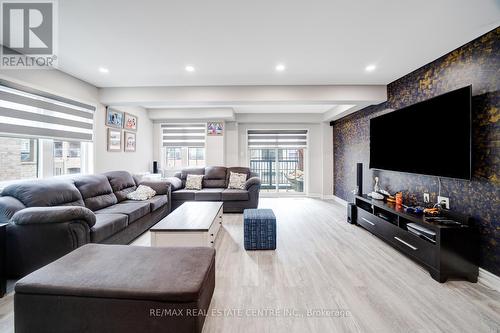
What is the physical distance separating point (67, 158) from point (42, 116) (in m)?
0.83

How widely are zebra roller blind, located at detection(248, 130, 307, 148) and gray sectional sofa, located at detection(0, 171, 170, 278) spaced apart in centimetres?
410

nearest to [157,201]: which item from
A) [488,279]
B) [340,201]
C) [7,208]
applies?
[7,208]

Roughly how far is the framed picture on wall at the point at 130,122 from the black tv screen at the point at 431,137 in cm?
522

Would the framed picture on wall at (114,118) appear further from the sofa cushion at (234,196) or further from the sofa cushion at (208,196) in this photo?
the sofa cushion at (234,196)

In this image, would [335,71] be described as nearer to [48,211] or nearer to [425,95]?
[425,95]

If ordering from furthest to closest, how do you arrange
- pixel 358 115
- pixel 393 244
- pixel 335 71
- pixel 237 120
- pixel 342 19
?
pixel 237 120 → pixel 358 115 → pixel 335 71 → pixel 393 244 → pixel 342 19

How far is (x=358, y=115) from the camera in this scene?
4805mm

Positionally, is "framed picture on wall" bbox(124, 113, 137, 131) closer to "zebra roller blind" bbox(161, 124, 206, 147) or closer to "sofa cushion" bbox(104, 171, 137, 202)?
"zebra roller blind" bbox(161, 124, 206, 147)

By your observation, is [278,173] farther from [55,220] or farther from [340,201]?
[55,220]

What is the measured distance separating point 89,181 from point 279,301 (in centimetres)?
319

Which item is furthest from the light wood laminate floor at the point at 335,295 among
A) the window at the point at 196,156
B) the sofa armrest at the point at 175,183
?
the window at the point at 196,156

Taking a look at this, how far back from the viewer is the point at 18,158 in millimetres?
2791

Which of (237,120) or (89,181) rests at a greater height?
(237,120)

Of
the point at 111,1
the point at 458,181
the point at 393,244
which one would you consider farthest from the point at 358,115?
the point at 111,1
